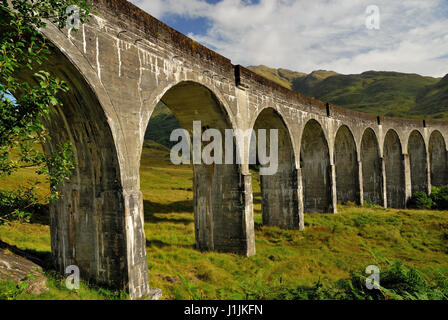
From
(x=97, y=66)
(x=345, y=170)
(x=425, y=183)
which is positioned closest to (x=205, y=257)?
(x=97, y=66)

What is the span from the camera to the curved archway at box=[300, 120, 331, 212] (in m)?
17.2

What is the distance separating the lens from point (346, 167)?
67.6ft

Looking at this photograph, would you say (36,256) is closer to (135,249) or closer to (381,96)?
(135,249)

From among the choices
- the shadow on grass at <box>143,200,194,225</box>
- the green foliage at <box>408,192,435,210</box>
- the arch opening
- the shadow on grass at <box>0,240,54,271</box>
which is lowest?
the green foliage at <box>408,192,435,210</box>

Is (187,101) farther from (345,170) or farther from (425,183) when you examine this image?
(425,183)

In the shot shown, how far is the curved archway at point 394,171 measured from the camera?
24656 mm

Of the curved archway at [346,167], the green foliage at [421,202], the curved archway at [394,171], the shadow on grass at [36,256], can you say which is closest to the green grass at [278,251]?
the shadow on grass at [36,256]

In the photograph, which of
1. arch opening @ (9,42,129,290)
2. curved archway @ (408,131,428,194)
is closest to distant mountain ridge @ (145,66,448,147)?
curved archway @ (408,131,428,194)

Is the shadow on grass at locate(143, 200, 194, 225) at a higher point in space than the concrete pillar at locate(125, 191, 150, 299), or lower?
lower

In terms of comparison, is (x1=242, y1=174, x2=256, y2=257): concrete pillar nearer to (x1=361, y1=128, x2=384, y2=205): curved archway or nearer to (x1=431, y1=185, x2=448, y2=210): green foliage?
(x1=361, y1=128, x2=384, y2=205): curved archway

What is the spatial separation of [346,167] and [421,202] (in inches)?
362

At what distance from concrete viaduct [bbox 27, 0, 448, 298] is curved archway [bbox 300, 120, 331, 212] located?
2.54 metres

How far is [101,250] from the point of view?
20.2 feet

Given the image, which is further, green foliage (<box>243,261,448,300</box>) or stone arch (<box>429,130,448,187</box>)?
stone arch (<box>429,130,448,187</box>)
